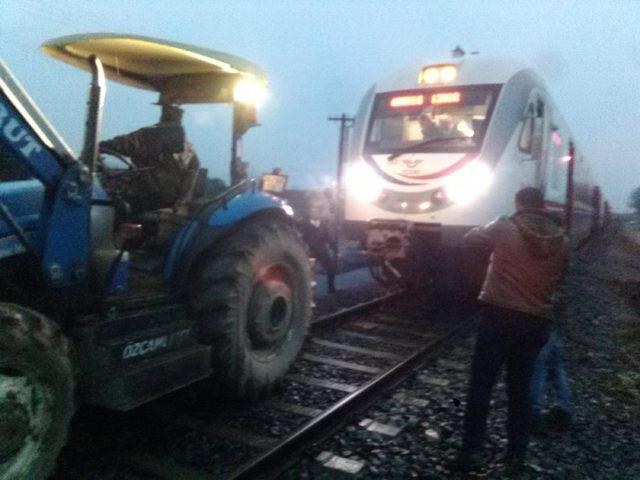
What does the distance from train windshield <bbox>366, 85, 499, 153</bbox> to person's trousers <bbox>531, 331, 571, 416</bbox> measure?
3.99 meters

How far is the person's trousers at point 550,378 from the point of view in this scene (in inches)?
174

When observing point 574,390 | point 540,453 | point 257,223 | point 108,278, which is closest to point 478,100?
point 574,390

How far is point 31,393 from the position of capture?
114 inches

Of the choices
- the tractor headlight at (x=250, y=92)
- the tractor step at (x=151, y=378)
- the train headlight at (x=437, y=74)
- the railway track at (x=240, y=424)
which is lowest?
the railway track at (x=240, y=424)

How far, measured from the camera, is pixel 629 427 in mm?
4824

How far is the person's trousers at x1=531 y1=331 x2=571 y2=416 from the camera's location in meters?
4.41

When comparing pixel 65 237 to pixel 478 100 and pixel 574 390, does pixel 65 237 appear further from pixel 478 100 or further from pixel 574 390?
pixel 478 100

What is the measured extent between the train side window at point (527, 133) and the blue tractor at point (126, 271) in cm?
496

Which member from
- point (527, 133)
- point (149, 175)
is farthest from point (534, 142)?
point (149, 175)

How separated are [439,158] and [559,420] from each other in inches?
174

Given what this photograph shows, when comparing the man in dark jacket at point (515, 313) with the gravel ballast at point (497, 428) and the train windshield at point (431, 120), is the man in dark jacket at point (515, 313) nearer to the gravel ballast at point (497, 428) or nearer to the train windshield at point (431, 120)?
the gravel ballast at point (497, 428)

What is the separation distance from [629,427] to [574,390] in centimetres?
81

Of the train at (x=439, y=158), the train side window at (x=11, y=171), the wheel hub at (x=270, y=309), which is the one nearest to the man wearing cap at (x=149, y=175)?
the train side window at (x=11, y=171)

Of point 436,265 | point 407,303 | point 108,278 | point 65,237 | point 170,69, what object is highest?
point 170,69
